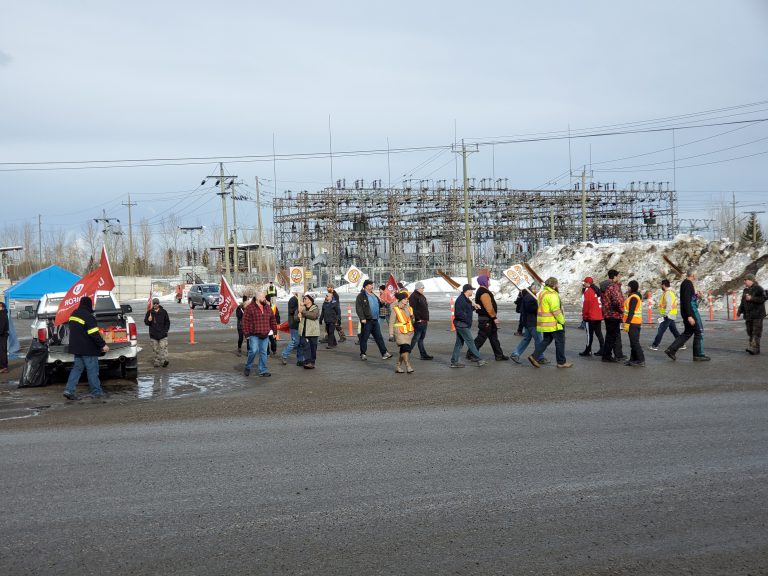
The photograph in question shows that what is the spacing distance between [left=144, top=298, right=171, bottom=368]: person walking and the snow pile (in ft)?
87.3

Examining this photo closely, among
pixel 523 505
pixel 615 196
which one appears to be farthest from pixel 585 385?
pixel 615 196

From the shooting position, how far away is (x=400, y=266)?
69062 millimetres

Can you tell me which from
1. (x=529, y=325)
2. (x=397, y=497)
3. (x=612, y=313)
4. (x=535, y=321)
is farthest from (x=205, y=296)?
(x=397, y=497)

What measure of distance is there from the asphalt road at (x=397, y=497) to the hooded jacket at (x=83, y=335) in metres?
→ 2.75

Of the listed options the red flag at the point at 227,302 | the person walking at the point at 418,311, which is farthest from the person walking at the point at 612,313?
the red flag at the point at 227,302

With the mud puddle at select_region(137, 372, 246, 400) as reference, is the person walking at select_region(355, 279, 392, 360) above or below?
above

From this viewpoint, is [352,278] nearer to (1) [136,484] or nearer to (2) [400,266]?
(1) [136,484]

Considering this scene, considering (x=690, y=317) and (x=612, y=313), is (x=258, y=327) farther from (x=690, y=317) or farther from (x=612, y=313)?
(x=690, y=317)

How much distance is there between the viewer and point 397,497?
6234 millimetres

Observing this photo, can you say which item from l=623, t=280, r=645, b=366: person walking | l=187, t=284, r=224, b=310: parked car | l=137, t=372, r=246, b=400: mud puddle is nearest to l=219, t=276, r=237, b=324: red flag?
l=137, t=372, r=246, b=400: mud puddle

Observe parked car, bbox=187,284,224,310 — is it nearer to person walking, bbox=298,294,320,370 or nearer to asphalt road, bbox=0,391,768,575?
person walking, bbox=298,294,320,370

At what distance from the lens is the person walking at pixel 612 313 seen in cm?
1527

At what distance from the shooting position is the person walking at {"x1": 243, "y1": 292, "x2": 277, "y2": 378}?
14.9m

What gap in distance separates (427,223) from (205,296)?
1133 inches
